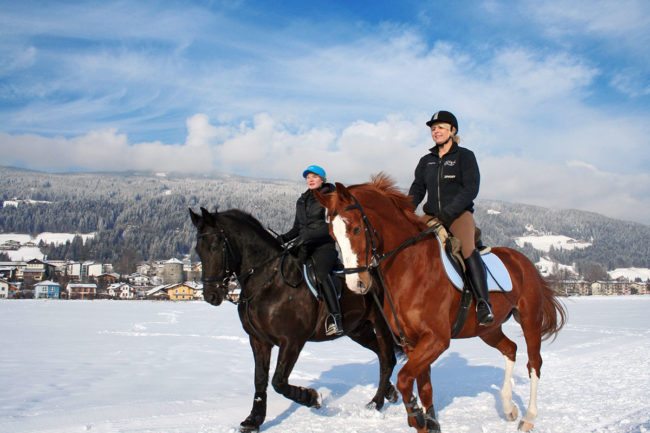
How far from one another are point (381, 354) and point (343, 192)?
4.30 meters

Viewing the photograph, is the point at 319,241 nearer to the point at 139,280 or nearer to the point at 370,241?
the point at 370,241

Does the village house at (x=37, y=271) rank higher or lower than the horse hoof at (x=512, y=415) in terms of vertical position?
lower

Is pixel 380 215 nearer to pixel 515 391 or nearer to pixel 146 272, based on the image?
pixel 515 391

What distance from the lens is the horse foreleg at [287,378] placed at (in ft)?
22.1

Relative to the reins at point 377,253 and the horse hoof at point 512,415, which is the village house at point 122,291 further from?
the reins at point 377,253

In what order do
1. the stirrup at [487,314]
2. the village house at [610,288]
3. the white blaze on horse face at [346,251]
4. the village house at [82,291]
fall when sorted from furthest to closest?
the village house at [610,288] → the village house at [82,291] → the stirrup at [487,314] → the white blaze on horse face at [346,251]

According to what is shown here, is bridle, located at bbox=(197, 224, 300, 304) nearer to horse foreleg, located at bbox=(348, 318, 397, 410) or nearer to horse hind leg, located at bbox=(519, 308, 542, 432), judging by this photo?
horse foreleg, located at bbox=(348, 318, 397, 410)

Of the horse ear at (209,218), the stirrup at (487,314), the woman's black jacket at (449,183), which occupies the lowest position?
the stirrup at (487,314)

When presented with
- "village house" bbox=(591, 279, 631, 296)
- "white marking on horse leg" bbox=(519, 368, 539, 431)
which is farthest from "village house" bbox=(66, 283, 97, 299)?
"village house" bbox=(591, 279, 631, 296)

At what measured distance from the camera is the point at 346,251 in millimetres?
5105

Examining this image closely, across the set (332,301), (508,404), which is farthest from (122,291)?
(508,404)

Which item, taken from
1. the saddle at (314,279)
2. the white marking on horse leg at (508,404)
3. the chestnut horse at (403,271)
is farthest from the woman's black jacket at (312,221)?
the white marking on horse leg at (508,404)

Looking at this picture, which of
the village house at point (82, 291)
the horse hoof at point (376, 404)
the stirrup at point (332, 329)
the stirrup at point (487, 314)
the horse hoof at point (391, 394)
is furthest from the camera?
the village house at point (82, 291)

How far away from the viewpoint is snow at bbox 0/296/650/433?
7.18 m
